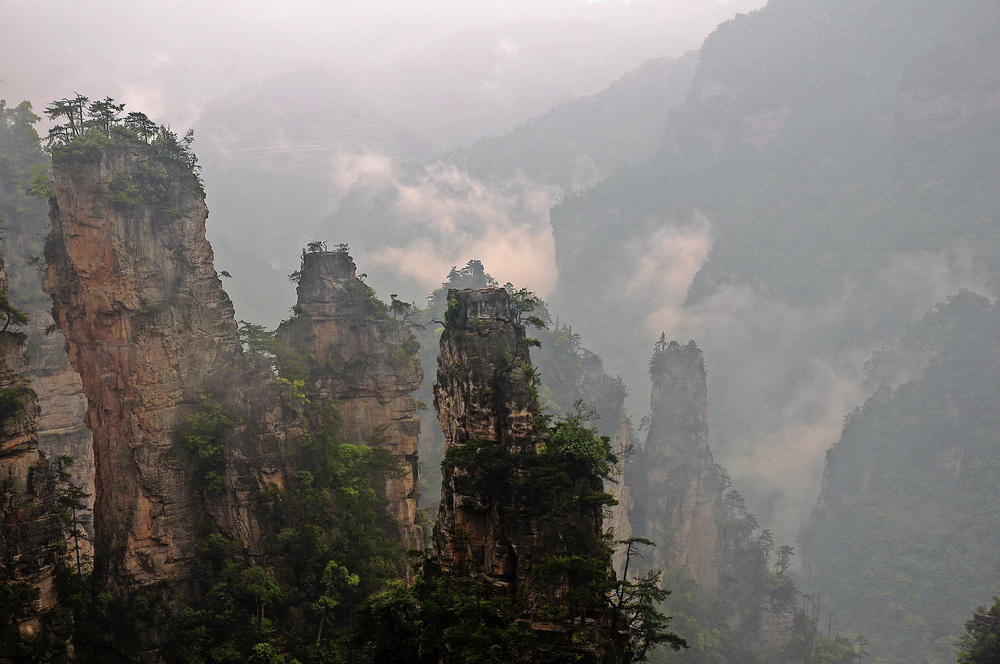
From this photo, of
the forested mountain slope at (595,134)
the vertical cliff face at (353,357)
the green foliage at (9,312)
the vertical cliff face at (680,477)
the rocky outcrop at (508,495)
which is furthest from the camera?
the forested mountain slope at (595,134)

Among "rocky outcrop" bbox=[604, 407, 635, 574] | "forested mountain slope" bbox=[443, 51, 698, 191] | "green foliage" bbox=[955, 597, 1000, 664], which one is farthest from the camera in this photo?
"forested mountain slope" bbox=[443, 51, 698, 191]

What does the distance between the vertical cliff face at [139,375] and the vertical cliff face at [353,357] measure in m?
6.19

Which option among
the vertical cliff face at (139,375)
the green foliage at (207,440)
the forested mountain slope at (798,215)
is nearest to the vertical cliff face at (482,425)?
the vertical cliff face at (139,375)

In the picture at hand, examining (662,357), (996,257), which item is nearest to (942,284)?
(996,257)

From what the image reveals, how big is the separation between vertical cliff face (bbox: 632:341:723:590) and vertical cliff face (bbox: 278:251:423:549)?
128 feet

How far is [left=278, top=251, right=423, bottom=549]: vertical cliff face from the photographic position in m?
38.5

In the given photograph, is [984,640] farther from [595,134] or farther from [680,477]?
[595,134]

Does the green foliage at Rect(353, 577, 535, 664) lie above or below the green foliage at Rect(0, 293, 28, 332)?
below

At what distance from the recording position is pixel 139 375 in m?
31.3

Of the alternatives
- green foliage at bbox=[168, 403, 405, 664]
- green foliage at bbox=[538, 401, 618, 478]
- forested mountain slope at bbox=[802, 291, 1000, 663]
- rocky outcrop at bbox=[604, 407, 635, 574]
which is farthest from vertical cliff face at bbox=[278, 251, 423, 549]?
forested mountain slope at bbox=[802, 291, 1000, 663]

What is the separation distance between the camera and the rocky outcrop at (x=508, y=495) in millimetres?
20391

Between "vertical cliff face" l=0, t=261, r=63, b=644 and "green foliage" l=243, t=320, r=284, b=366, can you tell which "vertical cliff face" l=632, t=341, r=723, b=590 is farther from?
"vertical cliff face" l=0, t=261, r=63, b=644

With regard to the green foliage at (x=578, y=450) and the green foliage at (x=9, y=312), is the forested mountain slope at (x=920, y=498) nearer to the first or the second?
the green foliage at (x=578, y=450)

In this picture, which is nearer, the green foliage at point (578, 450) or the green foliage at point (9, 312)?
the green foliage at point (578, 450)
